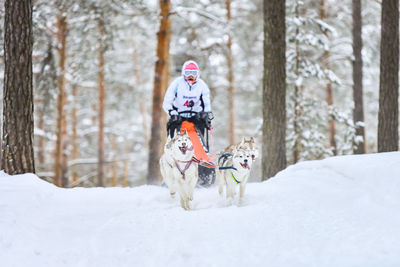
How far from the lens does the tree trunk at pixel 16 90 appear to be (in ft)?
18.2

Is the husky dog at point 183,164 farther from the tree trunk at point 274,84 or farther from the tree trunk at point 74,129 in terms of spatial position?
the tree trunk at point 74,129

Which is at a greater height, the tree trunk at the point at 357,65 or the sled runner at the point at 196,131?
the tree trunk at the point at 357,65

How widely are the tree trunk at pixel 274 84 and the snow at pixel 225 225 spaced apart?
5.91 ft

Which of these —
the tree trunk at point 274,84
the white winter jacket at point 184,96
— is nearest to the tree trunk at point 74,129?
the tree trunk at point 274,84

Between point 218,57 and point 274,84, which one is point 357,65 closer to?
point 218,57

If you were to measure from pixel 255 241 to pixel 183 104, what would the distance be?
2.61 m

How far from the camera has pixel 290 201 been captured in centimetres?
470

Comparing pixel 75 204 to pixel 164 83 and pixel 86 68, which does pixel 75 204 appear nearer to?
pixel 164 83

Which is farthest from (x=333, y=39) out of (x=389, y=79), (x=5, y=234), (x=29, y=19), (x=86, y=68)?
(x=5, y=234)

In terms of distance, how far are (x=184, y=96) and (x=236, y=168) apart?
150cm

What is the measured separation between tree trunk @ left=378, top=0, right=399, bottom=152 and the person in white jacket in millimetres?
4590

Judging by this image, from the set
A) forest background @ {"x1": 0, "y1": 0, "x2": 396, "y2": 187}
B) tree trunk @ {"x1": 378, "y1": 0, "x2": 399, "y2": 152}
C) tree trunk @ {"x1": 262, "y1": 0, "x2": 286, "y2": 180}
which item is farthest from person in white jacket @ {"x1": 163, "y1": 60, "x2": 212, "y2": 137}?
forest background @ {"x1": 0, "y1": 0, "x2": 396, "y2": 187}

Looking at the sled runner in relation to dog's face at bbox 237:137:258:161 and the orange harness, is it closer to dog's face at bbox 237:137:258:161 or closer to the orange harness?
the orange harness

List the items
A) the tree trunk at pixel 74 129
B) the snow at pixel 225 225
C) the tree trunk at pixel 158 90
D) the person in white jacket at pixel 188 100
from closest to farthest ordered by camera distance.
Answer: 1. the snow at pixel 225 225
2. the person in white jacket at pixel 188 100
3. the tree trunk at pixel 158 90
4. the tree trunk at pixel 74 129
